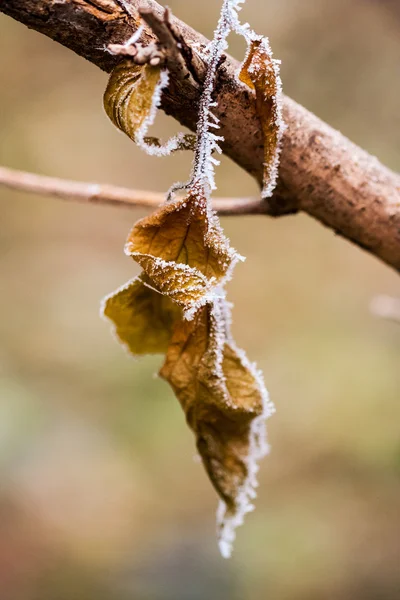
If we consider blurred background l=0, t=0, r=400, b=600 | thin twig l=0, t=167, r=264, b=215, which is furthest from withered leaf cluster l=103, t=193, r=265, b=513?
blurred background l=0, t=0, r=400, b=600

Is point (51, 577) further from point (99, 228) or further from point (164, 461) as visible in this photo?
point (99, 228)

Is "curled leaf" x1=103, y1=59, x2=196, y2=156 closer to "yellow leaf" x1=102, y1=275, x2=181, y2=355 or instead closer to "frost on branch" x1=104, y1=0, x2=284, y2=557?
"frost on branch" x1=104, y1=0, x2=284, y2=557

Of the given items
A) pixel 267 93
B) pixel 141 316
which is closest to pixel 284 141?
pixel 267 93

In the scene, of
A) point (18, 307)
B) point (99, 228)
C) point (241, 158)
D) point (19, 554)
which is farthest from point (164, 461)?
point (241, 158)

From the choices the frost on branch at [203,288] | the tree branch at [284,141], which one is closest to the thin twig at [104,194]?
the tree branch at [284,141]

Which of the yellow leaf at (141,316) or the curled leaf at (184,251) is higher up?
the curled leaf at (184,251)

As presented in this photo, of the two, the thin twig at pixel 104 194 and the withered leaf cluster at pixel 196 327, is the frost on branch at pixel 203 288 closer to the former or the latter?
the withered leaf cluster at pixel 196 327

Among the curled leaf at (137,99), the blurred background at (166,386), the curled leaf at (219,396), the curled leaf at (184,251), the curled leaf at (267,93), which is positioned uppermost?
the curled leaf at (267,93)
